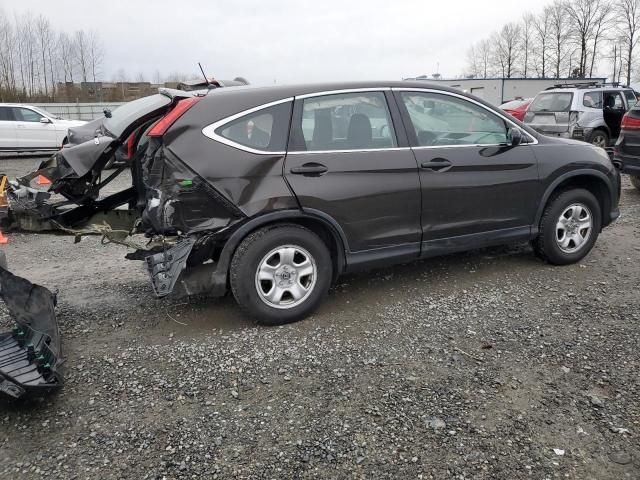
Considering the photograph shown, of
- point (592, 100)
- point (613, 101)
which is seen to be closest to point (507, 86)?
point (613, 101)

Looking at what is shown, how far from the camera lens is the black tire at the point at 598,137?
485 inches

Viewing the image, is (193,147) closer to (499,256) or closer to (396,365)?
(396,365)

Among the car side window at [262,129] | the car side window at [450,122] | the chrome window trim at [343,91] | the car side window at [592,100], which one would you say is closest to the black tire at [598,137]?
the car side window at [592,100]

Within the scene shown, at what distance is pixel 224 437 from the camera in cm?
275

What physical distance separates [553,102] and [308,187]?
1078cm

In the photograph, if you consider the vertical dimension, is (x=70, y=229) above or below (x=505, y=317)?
above

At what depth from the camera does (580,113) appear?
12180mm

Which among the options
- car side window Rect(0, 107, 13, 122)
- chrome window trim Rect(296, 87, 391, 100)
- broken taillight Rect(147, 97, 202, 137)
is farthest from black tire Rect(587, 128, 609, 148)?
car side window Rect(0, 107, 13, 122)

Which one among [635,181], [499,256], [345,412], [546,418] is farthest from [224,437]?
[635,181]

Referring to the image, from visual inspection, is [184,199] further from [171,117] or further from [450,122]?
[450,122]

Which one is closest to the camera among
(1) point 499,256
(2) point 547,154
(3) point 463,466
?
(3) point 463,466

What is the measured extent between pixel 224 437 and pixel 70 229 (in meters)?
2.54

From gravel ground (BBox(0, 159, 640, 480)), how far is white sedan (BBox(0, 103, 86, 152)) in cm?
1288

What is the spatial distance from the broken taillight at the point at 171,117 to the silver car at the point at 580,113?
10299 millimetres
